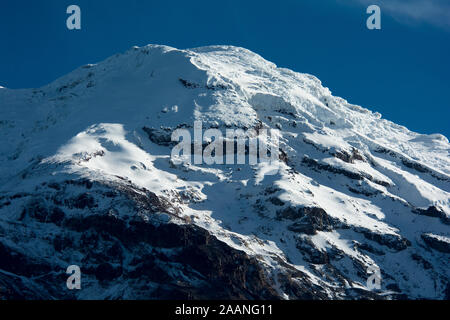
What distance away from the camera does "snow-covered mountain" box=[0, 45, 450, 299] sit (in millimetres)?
129250

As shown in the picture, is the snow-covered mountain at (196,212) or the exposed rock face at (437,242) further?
the exposed rock face at (437,242)

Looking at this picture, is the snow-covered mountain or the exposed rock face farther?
the exposed rock face

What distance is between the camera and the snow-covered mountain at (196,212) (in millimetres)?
129250

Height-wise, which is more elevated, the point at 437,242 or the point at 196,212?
the point at 196,212

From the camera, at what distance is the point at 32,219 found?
456ft

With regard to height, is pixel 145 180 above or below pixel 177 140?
below

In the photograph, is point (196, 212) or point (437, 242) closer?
point (196, 212)

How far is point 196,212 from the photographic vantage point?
14875cm

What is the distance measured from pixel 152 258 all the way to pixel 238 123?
2453 inches

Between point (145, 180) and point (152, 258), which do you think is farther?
point (145, 180)
